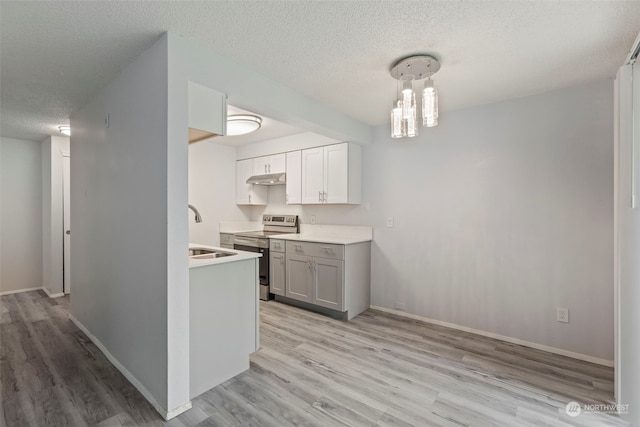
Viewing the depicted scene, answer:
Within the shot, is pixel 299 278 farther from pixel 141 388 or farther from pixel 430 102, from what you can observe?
pixel 430 102

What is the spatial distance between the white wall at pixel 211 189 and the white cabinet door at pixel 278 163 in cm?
90

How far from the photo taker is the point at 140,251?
6.66ft

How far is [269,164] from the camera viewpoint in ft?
15.1

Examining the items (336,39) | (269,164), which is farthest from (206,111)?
(269,164)

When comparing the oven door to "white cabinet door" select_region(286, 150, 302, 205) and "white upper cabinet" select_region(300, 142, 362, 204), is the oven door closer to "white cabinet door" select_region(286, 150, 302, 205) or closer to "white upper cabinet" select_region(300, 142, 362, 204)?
"white cabinet door" select_region(286, 150, 302, 205)

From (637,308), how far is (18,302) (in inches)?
248

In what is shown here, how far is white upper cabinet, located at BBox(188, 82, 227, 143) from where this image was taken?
193cm

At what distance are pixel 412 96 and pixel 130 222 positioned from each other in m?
2.16

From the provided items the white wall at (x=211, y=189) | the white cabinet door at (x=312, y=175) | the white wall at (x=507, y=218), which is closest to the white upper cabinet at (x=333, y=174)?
the white cabinet door at (x=312, y=175)

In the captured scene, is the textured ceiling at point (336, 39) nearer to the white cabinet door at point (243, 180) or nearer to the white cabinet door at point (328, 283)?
the white cabinet door at point (328, 283)

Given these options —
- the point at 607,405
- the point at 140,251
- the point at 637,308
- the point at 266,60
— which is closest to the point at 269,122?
the point at 266,60

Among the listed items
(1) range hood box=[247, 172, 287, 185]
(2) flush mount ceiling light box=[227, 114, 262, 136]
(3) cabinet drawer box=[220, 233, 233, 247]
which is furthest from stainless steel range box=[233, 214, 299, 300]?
(2) flush mount ceiling light box=[227, 114, 262, 136]

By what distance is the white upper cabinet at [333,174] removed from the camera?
12.3ft

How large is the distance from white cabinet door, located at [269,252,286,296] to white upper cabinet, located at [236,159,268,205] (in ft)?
4.07
